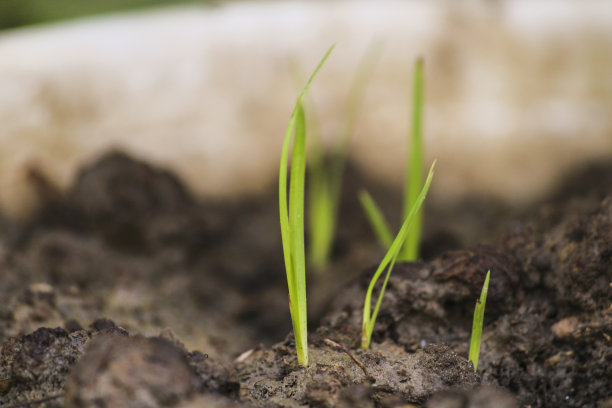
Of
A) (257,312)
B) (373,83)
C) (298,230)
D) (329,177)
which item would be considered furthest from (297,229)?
(373,83)

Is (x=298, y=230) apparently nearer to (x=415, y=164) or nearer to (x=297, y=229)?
(x=297, y=229)


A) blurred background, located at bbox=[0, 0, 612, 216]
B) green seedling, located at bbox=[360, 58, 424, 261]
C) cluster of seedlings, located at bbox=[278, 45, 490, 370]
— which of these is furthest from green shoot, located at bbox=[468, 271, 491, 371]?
blurred background, located at bbox=[0, 0, 612, 216]

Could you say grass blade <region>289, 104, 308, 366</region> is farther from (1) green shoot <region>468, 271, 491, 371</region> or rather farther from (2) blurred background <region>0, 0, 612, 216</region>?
(2) blurred background <region>0, 0, 612, 216</region>

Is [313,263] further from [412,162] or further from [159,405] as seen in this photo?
[159,405]

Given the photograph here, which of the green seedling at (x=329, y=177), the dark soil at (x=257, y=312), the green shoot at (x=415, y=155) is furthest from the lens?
→ the green seedling at (x=329, y=177)

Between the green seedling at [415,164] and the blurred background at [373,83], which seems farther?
the blurred background at [373,83]

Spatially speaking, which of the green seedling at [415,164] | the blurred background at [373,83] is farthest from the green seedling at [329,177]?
the green seedling at [415,164]

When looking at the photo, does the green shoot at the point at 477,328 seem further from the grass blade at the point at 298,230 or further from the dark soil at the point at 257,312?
the grass blade at the point at 298,230
